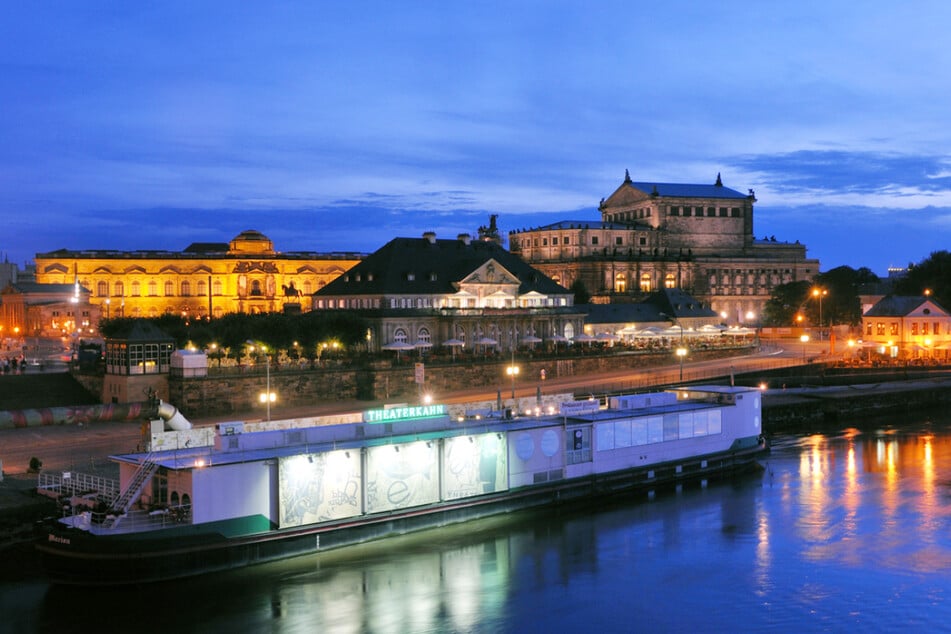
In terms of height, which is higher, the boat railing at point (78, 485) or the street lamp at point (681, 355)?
the street lamp at point (681, 355)

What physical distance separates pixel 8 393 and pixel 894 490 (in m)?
48.0

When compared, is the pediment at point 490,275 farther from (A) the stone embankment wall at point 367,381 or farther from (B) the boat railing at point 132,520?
(B) the boat railing at point 132,520

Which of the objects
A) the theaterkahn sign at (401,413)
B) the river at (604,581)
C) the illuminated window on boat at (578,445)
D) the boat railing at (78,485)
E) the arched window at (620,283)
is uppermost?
the arched window at (620,283)

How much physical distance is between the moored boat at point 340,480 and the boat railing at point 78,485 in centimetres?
21

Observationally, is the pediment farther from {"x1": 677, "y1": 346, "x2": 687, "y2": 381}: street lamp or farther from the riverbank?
the riverbank

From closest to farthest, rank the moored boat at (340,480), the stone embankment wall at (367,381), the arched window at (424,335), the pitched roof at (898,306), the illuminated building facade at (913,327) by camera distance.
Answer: the moored boat at (340,480) < the stone embankment wall at (367,381) < the arched window at (424,335) < the illuminated building facade at (913,327) < the pitched roof at (898,306)

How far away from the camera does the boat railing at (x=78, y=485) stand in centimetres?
3341

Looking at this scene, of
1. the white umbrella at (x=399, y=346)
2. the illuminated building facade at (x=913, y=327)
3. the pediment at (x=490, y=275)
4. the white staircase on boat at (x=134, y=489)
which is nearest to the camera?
the white staircase on boat at (x=134, y=489)

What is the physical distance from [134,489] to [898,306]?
8492 cm

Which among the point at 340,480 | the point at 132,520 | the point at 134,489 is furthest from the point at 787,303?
the point at 132,520

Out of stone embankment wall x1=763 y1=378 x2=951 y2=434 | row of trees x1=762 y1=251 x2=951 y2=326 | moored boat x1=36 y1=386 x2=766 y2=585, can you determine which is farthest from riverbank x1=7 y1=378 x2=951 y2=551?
row of trees x1=762 y1=251 x2=951 y2=326

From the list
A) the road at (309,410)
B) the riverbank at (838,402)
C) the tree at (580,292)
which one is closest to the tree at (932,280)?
the road at (309,410)

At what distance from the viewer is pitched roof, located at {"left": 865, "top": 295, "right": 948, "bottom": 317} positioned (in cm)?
9656

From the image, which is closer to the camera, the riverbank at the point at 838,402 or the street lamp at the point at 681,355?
the riverbank at the point at 838,402
